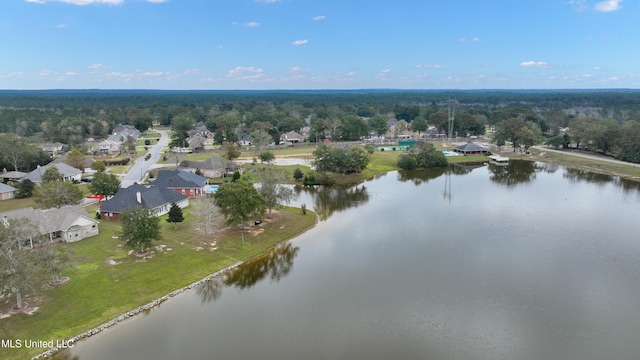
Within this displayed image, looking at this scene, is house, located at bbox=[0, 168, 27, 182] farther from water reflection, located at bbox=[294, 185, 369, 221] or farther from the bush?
the bush

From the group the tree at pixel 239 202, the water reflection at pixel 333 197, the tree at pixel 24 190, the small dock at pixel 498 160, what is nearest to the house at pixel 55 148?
the tree at pixel 24 190

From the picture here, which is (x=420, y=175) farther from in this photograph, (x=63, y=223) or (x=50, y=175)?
(x=50, y=175)

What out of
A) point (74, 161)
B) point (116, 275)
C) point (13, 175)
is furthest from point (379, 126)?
point (116, 275)

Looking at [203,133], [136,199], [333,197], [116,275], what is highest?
[203,133]

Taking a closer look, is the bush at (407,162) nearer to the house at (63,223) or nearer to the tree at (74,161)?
the house at (63,223)

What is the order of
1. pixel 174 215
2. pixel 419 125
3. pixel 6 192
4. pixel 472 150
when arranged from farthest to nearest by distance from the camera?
pixel 419 125 < pixel 472 150 < pixel 6 192 < pixel 174 215

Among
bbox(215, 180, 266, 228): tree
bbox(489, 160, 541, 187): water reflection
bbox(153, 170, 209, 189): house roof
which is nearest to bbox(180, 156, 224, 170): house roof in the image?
bbox(153, 170, 209, 189): house roof
